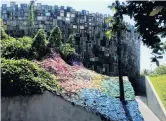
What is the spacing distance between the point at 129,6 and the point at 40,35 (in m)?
12.1

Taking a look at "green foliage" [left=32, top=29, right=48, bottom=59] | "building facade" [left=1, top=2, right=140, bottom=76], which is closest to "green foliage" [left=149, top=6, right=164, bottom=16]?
"green foliage" [left=32, top=29, right=48, bottom=59]

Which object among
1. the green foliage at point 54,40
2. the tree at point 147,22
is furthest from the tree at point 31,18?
the tree at point 147,22

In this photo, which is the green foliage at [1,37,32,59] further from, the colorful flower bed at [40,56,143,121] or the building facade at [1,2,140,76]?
the building facade at [1,2,140,76]

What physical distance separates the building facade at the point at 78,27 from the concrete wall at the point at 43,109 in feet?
59.5

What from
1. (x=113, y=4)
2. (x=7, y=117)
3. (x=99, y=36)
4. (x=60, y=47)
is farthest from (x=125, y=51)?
(x=113, y=4)

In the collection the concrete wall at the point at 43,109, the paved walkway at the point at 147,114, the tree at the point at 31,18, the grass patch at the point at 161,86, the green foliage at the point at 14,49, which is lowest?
the paved walkway at the point at 147,114

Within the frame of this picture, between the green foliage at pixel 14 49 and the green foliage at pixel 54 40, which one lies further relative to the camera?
the green foliage at pixel 54 40

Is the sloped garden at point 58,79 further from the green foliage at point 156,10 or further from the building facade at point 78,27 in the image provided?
the building facade at point 78,27

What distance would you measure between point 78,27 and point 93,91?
60.2 ft

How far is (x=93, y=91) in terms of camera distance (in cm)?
1535

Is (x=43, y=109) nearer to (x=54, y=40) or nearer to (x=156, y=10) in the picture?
(x=54, y=40)

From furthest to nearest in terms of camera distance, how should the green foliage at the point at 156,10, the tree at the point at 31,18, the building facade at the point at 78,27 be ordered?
the building facade at the point at 78,27 < the tree at the point at 31,18 < the green foliage at the point at 156,10

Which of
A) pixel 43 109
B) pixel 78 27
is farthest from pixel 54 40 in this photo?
pixel 78 27

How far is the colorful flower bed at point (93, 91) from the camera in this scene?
14.4 metres
